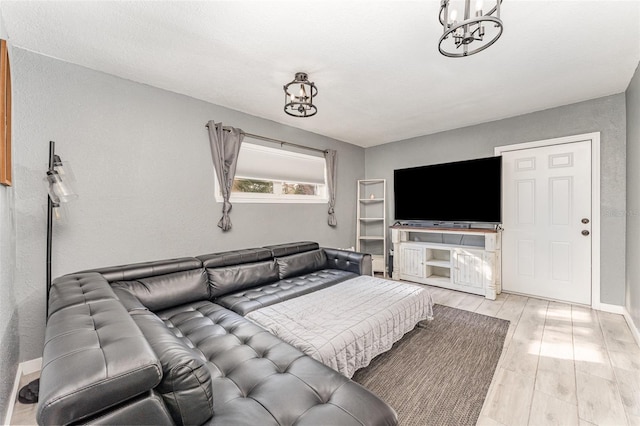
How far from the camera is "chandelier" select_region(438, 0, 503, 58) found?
1.30 m

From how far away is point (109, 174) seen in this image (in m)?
2.49

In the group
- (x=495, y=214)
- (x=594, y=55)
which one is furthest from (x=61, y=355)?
(x=495, y=214)

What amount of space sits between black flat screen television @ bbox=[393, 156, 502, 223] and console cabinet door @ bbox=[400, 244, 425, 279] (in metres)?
0.50

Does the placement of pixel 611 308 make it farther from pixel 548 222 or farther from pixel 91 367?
pixel 91 367

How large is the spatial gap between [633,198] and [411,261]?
2601 millimetres

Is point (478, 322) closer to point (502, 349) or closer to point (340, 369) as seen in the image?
point (502, 349)

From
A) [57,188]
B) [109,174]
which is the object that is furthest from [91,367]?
[109,174]

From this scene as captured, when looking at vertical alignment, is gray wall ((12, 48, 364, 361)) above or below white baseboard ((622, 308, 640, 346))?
above

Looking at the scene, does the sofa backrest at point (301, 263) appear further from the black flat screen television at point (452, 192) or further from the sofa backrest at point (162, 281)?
the black flat screen television at point (452, 192)

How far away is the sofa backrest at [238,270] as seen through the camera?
8.50 ft

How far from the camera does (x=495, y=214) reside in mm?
3713

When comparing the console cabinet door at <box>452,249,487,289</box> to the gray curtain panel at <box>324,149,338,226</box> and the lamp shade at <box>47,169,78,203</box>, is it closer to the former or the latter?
the gray curtain panel at <box>324,149,338,226</box>

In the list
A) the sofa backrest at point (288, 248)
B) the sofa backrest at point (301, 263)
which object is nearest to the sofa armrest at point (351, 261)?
the sofa backrest at point (301, 263)

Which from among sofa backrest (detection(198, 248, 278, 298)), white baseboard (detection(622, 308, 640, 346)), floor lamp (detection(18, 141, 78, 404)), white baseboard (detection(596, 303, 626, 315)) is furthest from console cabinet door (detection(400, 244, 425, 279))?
floor lamp (detection(18, 141, 78, 404))
